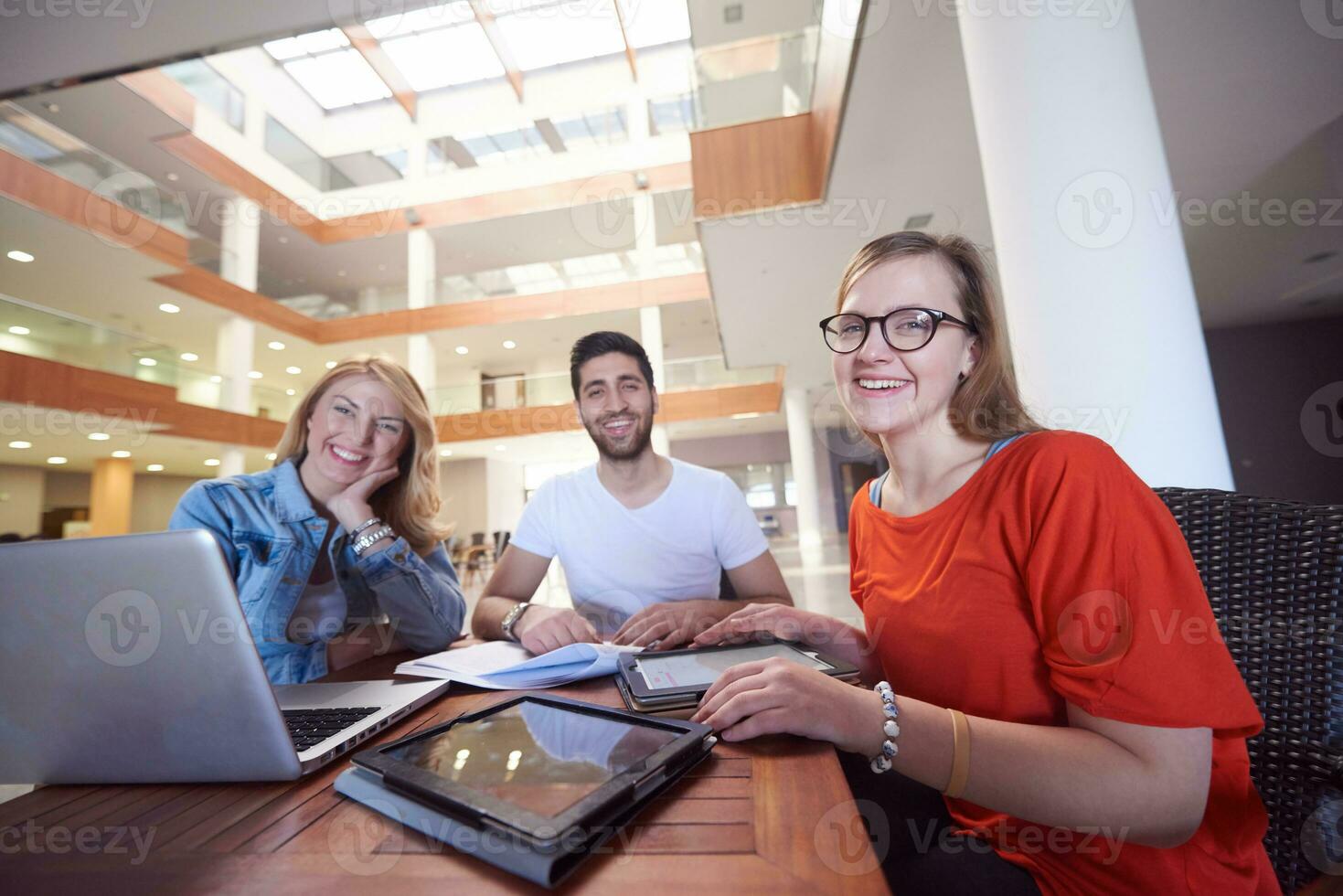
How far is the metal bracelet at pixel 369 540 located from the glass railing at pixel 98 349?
6906 millimetres

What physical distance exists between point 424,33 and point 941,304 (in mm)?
11146

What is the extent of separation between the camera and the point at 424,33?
30.1ft

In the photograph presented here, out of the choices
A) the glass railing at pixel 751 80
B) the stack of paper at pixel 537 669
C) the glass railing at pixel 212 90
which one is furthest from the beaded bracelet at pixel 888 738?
the glass railing at pixel 212 90

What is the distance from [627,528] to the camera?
1.79m

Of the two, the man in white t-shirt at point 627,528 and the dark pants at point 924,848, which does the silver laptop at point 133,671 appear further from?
the man in white t-shirt at point 627,528

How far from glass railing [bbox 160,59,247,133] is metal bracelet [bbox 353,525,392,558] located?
1057 cm

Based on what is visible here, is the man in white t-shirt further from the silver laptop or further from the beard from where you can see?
the silver laptop

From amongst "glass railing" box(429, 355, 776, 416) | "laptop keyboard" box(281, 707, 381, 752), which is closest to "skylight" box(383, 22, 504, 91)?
"glass railing" box(429, 355, 776, 416)

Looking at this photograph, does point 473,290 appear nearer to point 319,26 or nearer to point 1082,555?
point 319,26

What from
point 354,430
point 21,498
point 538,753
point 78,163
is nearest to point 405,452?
point 354,430

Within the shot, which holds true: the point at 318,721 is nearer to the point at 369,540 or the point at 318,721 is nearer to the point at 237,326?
the point at 369,540

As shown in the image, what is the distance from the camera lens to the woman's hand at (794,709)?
0.59 meters

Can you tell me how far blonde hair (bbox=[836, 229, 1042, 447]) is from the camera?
931 millimetres

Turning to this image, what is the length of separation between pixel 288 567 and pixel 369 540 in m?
0.15
